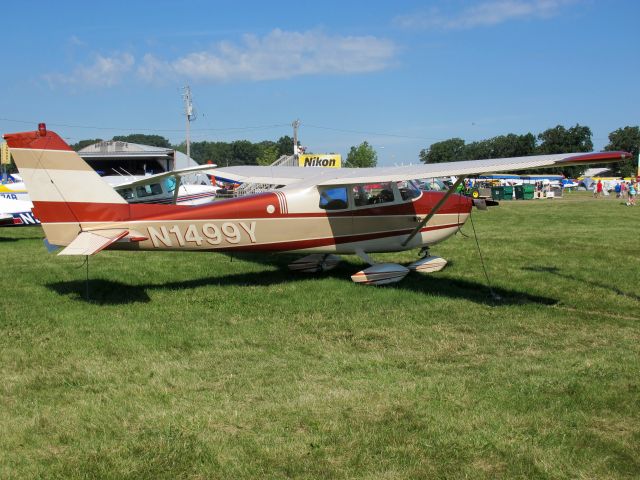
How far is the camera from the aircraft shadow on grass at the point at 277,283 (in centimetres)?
824

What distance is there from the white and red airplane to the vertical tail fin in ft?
0.04

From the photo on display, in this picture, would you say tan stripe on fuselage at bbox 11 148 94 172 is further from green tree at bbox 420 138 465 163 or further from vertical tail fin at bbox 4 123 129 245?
green tree at bbox 420 138 465 163

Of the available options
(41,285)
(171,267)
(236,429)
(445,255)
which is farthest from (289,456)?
(445,255)

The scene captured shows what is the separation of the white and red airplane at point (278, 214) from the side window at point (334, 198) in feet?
0.05

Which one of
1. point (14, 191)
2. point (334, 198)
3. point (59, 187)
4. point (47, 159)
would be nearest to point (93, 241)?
point (59, 187)

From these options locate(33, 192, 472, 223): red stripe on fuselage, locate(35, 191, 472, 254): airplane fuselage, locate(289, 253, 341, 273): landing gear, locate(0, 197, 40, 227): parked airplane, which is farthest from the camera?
locate(0, 197, 40, 227): parked airplane

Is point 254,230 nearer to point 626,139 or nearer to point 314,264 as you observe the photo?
point 314,264

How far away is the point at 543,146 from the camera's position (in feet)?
409

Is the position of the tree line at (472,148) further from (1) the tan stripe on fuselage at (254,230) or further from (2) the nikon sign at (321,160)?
(1) the tan stripe on fuselage at (254,230)

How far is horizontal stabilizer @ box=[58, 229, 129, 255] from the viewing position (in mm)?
7148

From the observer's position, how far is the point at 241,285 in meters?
9.32

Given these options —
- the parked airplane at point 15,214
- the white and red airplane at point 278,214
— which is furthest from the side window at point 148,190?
the white and red airplane at point 278,214

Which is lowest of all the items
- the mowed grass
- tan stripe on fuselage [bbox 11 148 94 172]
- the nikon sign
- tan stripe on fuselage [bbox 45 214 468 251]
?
the mowed grass

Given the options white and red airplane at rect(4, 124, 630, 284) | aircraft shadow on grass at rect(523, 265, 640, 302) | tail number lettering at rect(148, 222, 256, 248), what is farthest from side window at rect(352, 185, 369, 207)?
aircraft shadow on grass at rect(523, 265, 640, 302)
